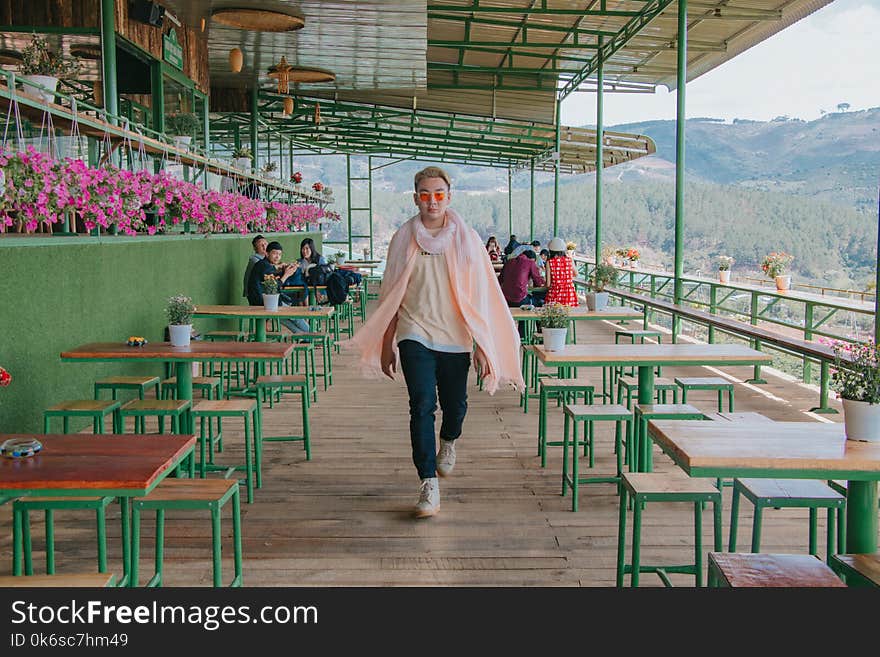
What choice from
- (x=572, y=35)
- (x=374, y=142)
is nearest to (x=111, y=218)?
(x=572, y=35)

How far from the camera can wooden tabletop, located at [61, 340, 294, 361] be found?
4.68m

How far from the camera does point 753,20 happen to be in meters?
9.48

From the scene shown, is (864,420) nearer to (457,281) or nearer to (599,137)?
(457,281)

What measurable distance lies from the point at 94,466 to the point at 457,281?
1953mm

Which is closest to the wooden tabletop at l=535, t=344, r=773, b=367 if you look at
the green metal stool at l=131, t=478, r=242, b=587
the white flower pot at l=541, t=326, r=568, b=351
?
the white flower pot at l=541, t=326, r=568, b=351

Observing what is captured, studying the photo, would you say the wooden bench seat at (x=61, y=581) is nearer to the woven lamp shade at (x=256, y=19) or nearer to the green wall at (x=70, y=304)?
the green wall at (x=70, y=304)

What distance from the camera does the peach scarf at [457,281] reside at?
13.2 feet

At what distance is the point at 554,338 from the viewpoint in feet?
15.1

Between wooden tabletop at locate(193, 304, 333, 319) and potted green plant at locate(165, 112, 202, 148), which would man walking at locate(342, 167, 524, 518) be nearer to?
wooden tabletop at locate(193, 304, 333, 319)

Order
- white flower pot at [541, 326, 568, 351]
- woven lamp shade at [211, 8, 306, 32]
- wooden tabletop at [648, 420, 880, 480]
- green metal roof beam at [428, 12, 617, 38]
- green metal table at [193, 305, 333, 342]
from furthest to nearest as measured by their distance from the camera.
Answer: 1. green metal roof beam at [428, 12, 617, 38]
2. woven lamp shade at [211, 8, 306, 32]
3. green metal table at [193, 305, 333, 342]
4. white flower pot at [541, 326, 568, 351]
5. wooden tabletop at [648, 420, 880, 480]

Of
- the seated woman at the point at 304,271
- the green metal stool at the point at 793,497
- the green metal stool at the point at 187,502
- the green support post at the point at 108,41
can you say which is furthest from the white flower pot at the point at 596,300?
the green support post at the point at 108,41

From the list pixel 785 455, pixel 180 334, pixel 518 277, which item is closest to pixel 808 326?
pixel 518 277

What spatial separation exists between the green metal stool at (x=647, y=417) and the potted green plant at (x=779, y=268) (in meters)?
8.23

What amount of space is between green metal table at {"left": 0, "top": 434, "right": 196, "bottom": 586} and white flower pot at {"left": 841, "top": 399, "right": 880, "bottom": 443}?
6.74 feet
